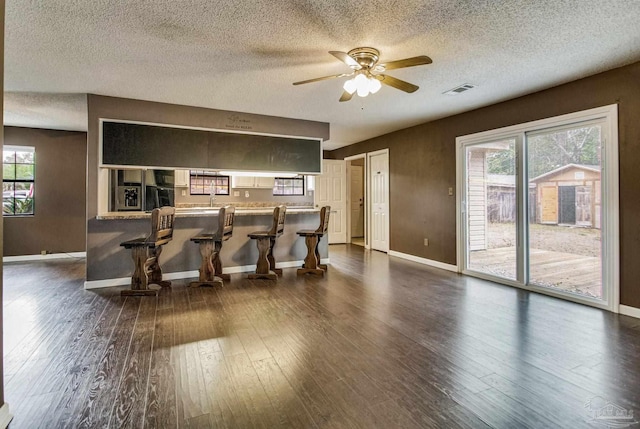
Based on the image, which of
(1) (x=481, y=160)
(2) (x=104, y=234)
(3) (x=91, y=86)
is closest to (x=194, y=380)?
(2) (x=104, y=234)

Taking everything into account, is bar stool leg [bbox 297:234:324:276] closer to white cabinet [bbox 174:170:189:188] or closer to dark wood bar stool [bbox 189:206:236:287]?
dark wood bar stool [bbox 189:206:236:287]

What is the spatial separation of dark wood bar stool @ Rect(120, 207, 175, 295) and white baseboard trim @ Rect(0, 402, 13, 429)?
221cm

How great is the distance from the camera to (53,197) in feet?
20.8

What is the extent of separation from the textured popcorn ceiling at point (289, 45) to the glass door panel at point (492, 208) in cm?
77

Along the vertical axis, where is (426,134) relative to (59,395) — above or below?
above

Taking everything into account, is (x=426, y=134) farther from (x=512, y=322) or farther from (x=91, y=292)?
(x=91, y=292)

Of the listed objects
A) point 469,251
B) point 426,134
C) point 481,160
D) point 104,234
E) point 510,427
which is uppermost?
point 426,134

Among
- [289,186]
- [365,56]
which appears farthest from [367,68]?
[289,186]

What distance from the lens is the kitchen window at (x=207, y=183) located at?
6848 millimetres

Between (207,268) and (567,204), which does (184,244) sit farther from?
(567,204)

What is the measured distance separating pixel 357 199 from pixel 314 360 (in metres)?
7.37

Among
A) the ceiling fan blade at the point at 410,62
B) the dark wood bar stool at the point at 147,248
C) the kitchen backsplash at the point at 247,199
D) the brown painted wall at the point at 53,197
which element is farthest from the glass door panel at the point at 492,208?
the brown painted wall at the point at 53,197

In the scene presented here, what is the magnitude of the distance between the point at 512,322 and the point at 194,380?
2.73 meters

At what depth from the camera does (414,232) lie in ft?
20.1
